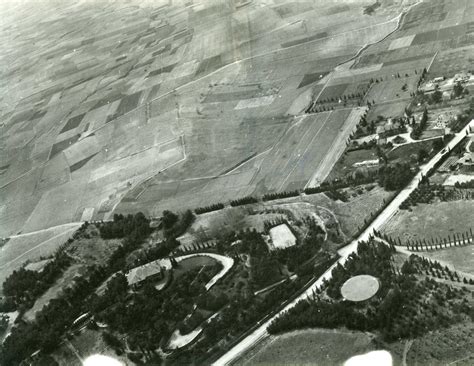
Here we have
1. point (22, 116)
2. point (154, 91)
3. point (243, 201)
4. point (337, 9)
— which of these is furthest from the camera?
point (337, 9)

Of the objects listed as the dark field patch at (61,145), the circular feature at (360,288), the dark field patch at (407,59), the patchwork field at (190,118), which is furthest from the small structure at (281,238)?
the dark field patch at (61,145)

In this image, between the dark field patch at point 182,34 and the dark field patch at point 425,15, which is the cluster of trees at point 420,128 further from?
the dark field patch at point 182,34

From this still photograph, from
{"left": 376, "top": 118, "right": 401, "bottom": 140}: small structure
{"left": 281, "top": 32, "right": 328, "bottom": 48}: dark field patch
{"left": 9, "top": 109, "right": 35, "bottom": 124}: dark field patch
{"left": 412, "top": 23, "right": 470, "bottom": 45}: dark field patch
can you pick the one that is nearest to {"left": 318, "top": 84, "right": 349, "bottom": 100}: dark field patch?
{"left": 376, "top": 118, "right": 401, "bottom": 140}: small structure

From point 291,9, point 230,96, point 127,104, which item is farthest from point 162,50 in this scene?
point 230,96

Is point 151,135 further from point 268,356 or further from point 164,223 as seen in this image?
point 268,356

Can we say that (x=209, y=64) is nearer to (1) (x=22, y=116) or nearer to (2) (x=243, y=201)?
(1) (x=22, y=116)
